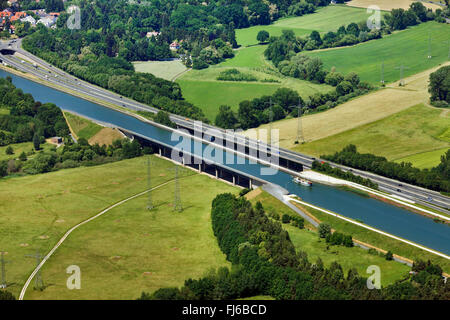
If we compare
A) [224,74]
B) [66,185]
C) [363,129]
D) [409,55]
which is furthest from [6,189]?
[409,55]

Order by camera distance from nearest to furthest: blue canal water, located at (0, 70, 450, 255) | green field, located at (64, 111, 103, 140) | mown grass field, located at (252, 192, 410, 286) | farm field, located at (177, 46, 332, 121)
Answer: mown grass field, located at (252, 192, 410, 286) → blue canal water, located at (0, 70, 450, 255) → green field, located at (64, 111, 103, 140) → farm field, located at (177, 46, 332, 121)

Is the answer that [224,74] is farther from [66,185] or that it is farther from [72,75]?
[66,185]

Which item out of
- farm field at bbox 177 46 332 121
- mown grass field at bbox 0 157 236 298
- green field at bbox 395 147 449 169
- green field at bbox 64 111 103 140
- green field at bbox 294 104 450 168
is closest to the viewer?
mown grass field at bbox 0 157 236 298

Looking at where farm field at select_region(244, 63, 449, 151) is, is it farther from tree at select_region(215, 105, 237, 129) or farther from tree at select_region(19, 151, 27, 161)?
tree at select_region(19, 151, 27, 161)

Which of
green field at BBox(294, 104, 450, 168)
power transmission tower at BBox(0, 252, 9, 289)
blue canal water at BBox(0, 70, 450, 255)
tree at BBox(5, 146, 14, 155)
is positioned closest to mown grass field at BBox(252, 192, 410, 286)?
blue canal water at BBox(0, 70, 450, 255)

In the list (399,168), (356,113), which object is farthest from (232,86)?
(399,168)

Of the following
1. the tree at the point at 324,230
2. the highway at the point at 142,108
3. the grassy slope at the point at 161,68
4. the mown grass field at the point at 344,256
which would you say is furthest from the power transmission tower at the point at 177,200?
the grassy slope at the point at 161,68

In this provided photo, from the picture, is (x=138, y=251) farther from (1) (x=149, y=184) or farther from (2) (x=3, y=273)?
(1) (x=149, y=184)
